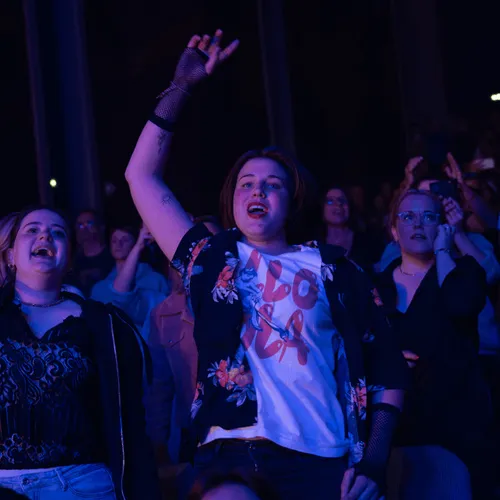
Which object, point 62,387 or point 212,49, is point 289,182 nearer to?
point 212,49

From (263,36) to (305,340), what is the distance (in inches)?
251

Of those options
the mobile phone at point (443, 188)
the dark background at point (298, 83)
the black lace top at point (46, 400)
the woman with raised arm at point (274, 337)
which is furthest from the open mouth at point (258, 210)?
the dark background at point (298, 83)

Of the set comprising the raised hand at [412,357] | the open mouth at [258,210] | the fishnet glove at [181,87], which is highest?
the fishnet glove at [181,87]

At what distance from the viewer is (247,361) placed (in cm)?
209

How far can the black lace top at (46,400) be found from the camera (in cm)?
240

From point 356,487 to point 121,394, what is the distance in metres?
0.87

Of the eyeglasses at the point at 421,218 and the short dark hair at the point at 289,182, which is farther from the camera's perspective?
the eyeglasses at the point at 421,218

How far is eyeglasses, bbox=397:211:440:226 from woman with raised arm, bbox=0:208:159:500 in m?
1.32

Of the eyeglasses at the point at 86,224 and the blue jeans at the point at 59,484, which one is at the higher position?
the eyeglasses at the point at 86,224

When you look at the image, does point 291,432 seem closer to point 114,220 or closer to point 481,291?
point 481,291

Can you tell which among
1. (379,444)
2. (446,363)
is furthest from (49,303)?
(446,363)

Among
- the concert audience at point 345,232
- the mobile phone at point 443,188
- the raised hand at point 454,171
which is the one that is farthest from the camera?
the concert audience at point 345,232

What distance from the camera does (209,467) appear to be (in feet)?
6.48

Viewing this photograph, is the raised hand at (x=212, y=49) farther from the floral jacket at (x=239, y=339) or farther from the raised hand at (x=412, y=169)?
the raised hand at (x=412, y=169)
